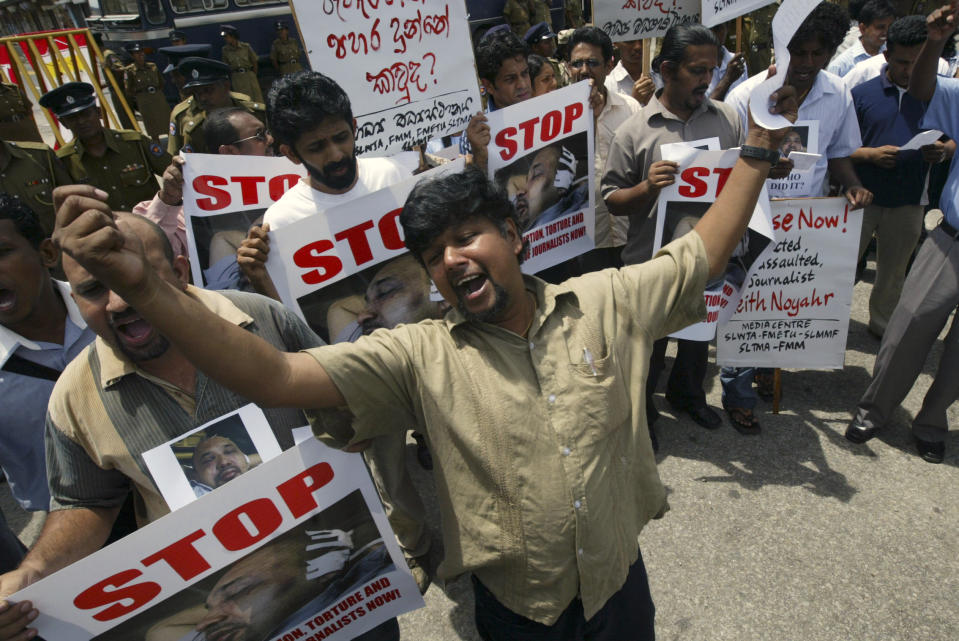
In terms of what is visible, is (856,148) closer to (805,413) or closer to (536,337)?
(805,413)

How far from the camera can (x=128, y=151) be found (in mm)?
5262

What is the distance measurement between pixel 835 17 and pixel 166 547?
3.70m

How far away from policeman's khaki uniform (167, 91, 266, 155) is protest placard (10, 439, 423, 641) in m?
3.72

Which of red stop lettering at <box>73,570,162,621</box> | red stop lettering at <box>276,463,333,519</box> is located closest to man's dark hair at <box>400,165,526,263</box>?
red stop lettering at <box>276,463,333,519</box>

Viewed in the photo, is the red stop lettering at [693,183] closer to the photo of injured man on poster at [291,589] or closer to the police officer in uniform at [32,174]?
the photo of injured man on poster at [291,589]

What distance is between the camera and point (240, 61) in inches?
420

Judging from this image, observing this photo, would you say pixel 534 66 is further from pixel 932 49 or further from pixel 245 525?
pixel 245 525

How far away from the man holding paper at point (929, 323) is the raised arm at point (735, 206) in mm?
1879

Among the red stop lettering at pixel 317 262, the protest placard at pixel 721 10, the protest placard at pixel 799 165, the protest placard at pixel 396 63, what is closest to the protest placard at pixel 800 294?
the protest placard at pixel 799 165

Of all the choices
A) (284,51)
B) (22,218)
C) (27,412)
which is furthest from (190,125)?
(284,51)

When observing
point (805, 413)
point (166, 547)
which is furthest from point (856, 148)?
point (166, 547)

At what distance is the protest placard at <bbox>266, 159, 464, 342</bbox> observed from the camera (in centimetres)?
231

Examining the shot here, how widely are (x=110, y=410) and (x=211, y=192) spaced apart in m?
1.42

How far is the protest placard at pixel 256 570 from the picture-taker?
4.70 feet
